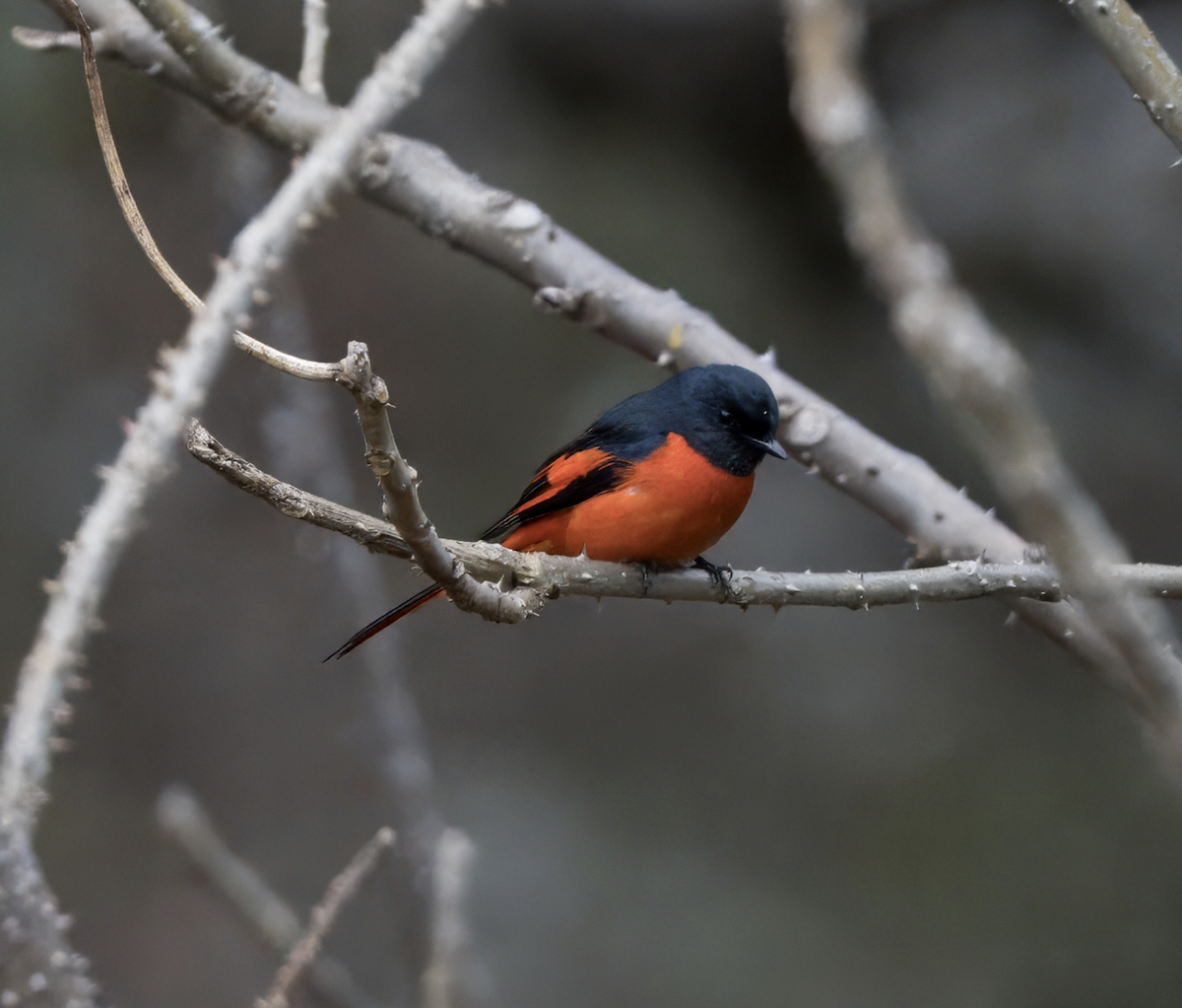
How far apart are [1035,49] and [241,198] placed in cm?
390

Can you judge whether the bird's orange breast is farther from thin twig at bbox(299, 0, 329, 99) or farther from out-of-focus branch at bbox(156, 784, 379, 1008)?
thin twig at bbox(299, 0, 329, 99)

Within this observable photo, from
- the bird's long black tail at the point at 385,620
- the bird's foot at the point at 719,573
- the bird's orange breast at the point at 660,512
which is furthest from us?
the bird's orange breast at the point at 660,512

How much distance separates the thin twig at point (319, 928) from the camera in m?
1.44

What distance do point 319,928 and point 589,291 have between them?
2134 millimetres

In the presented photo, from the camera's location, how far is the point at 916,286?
50 centimetres

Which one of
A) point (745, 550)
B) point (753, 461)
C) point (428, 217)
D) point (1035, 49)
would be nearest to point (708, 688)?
point (745, 550)

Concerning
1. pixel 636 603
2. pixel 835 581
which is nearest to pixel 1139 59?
pixel 835 581

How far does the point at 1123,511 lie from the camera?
5.17 metres

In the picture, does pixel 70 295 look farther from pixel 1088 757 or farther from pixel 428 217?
pixel 1088 757

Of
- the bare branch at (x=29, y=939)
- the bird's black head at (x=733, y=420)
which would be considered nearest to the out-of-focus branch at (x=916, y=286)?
the bare branch at (x=29, y=939)

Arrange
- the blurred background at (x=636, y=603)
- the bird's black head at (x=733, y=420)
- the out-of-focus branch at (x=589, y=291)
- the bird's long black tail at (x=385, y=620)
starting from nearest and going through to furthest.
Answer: the bird's long black tail at (x=385, y=620), the bird's black head at (x=733, y=420), the out-of-focus branch at (x=589, y=291), the blurred background at (x=636, y=603)

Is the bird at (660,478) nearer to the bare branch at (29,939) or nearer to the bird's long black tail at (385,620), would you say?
the bird's long black tail at (385,620)

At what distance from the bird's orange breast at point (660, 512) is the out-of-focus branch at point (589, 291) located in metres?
0.48

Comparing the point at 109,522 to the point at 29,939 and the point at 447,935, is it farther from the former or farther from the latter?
the point at 447,935
